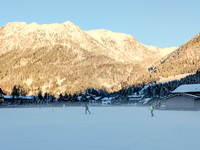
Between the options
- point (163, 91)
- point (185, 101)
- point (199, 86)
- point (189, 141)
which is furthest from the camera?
point (163, 91)

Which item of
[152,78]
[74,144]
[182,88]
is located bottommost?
[74,144]

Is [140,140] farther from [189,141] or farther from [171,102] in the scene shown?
[171,102]

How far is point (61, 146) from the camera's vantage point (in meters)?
12.0

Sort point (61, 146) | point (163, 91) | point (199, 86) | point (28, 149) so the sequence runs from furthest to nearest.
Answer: point (163, 91)
point (199, 86)
point (61, 146)
point (28, 149)

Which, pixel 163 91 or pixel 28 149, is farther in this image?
pixel 163 91

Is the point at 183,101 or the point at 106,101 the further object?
the point at 106,101

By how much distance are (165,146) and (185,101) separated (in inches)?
1886

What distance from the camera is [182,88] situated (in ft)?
227

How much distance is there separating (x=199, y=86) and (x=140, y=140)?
58.8m

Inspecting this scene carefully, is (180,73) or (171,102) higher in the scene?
(180,73)

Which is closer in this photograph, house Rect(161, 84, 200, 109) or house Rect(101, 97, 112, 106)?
house Rect(161, 84, 200, 109)

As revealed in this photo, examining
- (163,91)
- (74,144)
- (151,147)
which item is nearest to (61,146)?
(74,144)

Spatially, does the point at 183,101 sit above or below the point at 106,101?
above

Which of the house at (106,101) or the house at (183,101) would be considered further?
the house at (106,101)
